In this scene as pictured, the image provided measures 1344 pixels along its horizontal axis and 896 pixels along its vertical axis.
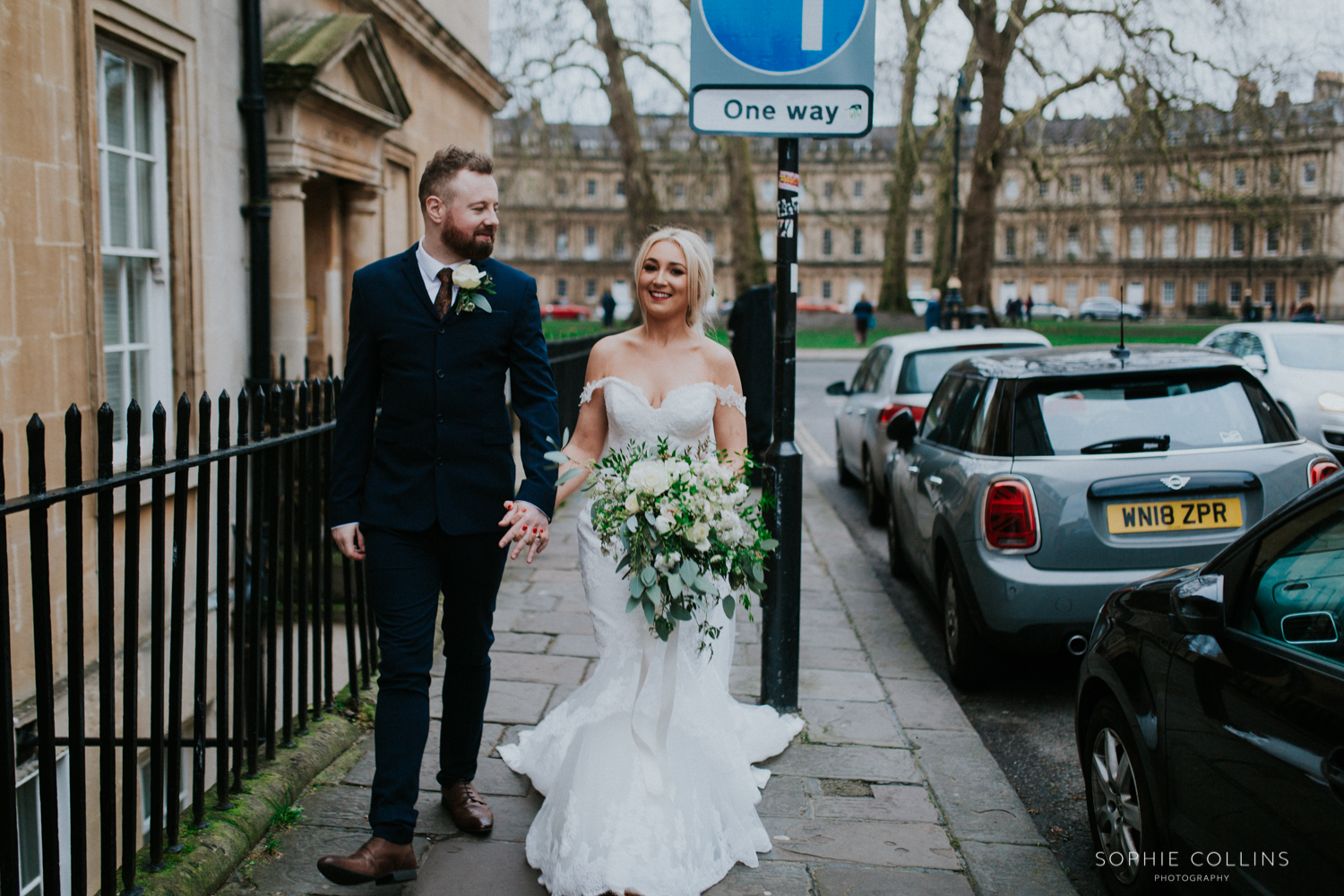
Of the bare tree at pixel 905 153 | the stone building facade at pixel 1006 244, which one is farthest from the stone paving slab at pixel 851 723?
the stone building facade at pixel 1006 244

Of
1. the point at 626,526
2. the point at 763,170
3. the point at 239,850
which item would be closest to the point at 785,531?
the point at 626,526

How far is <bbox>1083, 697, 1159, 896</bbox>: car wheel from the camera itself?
304cm

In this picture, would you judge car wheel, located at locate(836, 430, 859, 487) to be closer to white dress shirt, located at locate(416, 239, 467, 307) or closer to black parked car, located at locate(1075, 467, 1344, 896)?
black parked car, located at locate(1075, 467, 1344, 896)

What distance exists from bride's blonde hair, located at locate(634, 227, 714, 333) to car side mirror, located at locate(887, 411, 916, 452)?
3.15 metres

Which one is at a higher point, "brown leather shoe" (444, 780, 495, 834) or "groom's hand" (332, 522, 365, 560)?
"groom's hand" (332, 522, 365, 560)

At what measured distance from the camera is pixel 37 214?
17.6 ft

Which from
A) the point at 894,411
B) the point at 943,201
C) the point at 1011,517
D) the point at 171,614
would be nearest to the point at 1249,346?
the point at 894,411

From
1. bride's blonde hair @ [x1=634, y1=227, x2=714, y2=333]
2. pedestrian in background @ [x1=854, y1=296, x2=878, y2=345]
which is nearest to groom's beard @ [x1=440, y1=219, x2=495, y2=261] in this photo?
bride's blonde hair @ [x1=634, y1=227, x2=714, y2=333]

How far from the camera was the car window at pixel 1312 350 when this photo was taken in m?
11.1

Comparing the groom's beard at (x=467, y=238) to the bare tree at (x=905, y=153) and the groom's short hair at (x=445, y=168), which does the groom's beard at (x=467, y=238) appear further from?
the bare tree at (x=905, y=153)

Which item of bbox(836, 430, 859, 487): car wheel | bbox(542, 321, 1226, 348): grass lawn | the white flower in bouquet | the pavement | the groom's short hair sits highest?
bbox(542, 321, 1226, 348): grass lawn

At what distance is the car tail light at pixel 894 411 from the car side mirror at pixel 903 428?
2.20m

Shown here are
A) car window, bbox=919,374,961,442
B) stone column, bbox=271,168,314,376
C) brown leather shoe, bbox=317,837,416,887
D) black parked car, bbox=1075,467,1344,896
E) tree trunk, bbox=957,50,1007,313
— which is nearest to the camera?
black parked car, bbox=1075,467,1344,896

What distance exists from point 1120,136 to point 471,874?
2512cm
